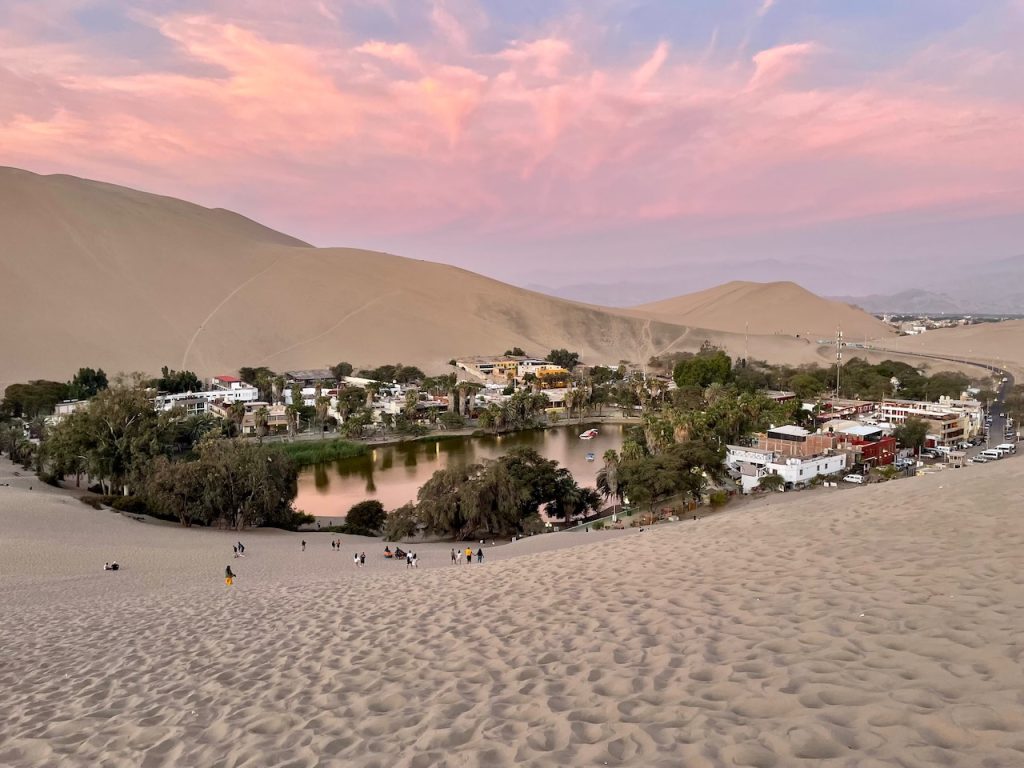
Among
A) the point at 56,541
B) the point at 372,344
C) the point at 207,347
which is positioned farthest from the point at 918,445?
the point at 207,347

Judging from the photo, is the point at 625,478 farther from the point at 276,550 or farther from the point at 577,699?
the point at 577,699

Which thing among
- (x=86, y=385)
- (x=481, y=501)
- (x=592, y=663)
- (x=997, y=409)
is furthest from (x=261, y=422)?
(x=997, y=409)

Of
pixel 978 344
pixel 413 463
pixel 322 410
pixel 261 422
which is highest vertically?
pixel 978 344

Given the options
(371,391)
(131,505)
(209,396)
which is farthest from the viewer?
(371,391)

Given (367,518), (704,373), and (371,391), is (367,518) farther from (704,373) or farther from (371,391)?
(704,373)

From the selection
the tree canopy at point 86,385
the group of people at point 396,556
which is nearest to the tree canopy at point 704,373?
the group of people at point 396,556

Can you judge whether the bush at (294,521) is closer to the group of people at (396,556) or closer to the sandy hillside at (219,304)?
the group of people at (396,556)

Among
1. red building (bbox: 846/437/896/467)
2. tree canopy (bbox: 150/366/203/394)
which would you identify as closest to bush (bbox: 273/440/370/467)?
tree canopy (bbox: 150/366/203/394)
